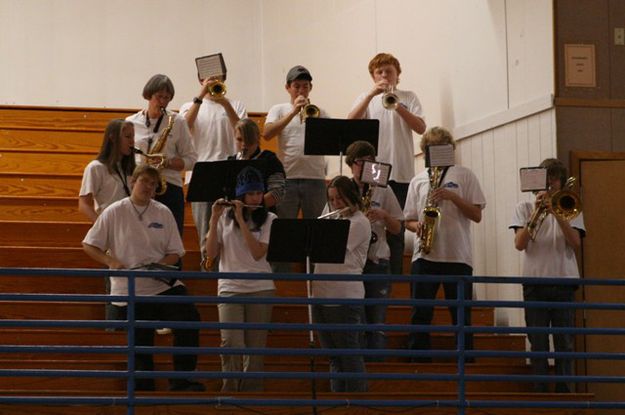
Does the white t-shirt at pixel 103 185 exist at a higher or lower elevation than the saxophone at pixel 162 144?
lower

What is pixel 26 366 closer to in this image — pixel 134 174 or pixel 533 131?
pixel 134 174

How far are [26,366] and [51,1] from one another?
24.1 ft

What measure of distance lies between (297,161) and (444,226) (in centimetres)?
144

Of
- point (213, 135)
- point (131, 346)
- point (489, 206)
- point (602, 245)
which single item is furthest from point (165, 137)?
point (602, 245)

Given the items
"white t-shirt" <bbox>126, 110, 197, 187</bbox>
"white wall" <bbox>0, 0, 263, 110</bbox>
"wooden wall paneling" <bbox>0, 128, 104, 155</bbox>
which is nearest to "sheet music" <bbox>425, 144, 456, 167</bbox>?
"white t-shirt" <bbox>126, 110, 197, 187</bbox>

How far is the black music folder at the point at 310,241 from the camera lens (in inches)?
296

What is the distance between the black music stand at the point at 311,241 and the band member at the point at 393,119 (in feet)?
7.87

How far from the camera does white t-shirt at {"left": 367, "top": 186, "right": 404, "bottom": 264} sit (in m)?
8.79

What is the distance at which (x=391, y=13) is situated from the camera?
12133mm

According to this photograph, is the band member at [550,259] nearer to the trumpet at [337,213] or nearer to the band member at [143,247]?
the trumpet at [337,213]

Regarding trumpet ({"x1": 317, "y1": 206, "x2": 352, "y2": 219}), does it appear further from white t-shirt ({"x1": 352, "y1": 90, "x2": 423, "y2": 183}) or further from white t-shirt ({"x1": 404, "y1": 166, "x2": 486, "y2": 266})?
white t-shirt ({"x1": 352, "y1": 90, "x2": 423, "y2": 183})

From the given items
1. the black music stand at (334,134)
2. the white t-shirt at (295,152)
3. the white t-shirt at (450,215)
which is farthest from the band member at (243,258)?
the white t-shirt at (295,152)

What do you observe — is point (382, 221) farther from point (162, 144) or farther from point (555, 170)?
point (162, 144)

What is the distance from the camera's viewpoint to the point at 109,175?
8781 millimetres
